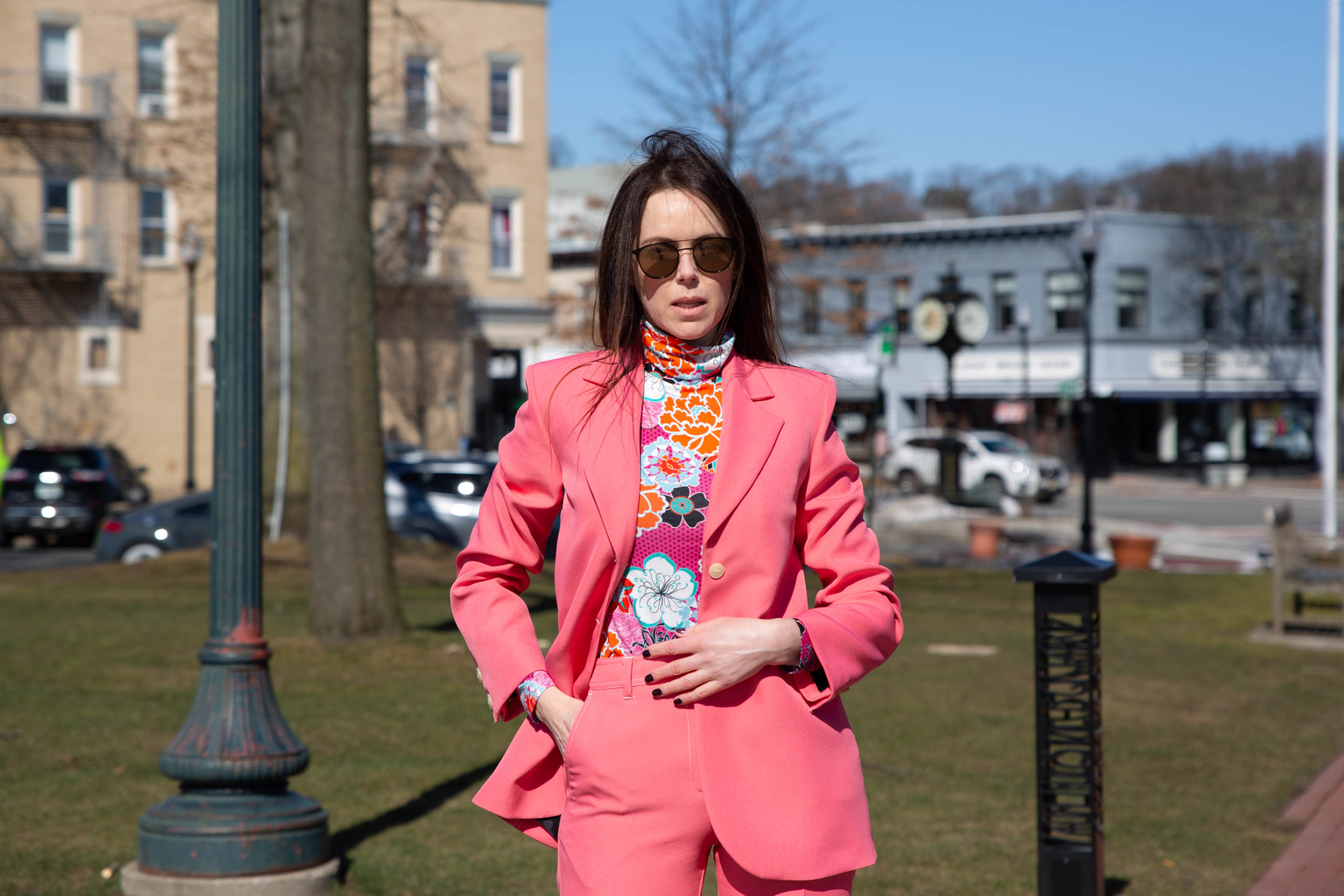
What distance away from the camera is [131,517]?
57.4ft

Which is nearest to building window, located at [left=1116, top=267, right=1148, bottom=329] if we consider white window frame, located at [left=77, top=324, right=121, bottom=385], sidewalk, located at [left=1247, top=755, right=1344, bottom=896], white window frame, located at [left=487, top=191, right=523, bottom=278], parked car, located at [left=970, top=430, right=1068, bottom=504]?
parked car, located at [left=970, top=430, right=1068, bottom=504]

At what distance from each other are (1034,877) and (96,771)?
14.4ft

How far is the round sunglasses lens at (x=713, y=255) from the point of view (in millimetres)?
2389

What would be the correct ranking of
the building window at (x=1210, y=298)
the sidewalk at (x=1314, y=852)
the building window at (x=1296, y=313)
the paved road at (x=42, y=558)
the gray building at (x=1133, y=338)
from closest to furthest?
the sidewalk at (x=1314, y=852), the paved road at (x=42, y=558), the gray building at (x=1133, y=338), the building window at (x=1210, y=298), the building window at (x=1296, y=313)

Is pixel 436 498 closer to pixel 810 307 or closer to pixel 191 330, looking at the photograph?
pixel 810 307

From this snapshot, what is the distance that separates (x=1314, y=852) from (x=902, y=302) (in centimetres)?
4449

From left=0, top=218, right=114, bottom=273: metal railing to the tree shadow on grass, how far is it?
1221 inches

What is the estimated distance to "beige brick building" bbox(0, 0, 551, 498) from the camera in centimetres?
3366

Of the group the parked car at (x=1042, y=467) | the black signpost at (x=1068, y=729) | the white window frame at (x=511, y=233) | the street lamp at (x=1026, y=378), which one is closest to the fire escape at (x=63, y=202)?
the white window frame at (x=511, y=233)

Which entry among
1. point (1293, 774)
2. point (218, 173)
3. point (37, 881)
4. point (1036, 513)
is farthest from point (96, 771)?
point (1036, 513)

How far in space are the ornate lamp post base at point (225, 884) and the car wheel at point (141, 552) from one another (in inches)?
531

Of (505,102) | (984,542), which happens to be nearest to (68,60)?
(505,102)

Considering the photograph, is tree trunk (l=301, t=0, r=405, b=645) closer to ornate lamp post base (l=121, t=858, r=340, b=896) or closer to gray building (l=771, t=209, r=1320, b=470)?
ornate lamp post base (l=121, t=858, r=340, b=896)

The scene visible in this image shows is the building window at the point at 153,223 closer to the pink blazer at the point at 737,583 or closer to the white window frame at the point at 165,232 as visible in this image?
the white window frame at the point at 165,232
